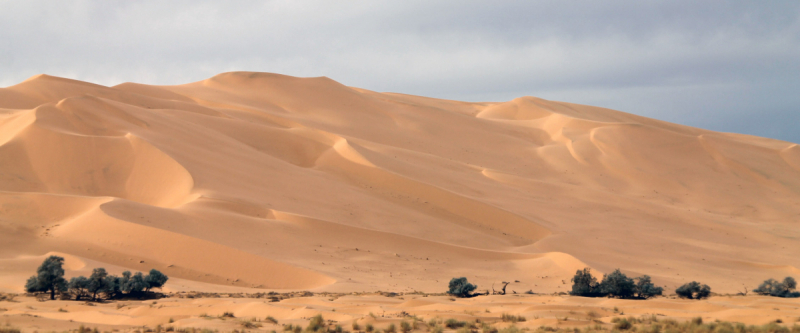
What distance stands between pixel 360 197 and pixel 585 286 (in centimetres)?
1484

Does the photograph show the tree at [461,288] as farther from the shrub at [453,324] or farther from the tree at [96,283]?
the tree at [96,283]

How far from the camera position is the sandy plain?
80.7ft

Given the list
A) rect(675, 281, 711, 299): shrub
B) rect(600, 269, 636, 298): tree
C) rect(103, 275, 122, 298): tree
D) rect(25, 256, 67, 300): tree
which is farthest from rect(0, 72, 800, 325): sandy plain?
rect(600, 269, 636, 298): tree

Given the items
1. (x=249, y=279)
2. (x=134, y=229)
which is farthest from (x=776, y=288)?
(x=134, y=229)

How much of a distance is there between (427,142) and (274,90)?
18.4 metres

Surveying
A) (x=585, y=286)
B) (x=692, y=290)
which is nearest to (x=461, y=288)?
(x=585, y=286)

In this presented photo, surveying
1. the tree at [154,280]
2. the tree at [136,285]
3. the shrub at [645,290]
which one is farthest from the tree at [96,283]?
the shrub at [645,290]

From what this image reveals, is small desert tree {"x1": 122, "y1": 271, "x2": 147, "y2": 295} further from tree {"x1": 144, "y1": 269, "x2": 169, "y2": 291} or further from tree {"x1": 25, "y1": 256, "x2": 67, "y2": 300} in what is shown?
tree {"x1": 25, "y1": 256, "x2": 67, "y2": 300}

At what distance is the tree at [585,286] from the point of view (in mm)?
22938

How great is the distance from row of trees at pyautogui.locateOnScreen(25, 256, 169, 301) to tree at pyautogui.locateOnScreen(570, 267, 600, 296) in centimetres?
1403

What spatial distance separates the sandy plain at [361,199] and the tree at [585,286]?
164 centimetres

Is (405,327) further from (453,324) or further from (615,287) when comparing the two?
(615,287)

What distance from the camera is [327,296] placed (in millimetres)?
19797

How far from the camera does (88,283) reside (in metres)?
18.7
